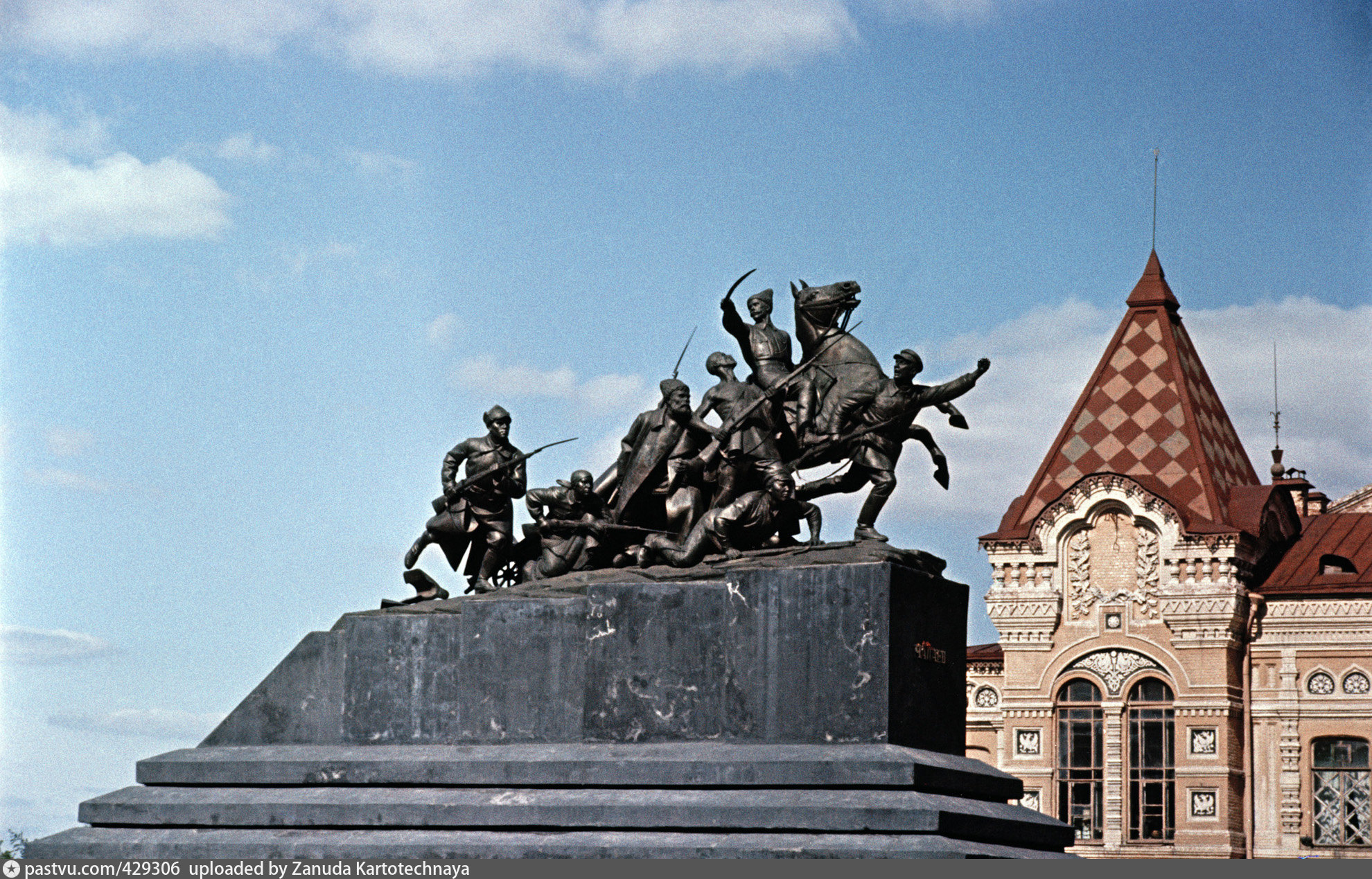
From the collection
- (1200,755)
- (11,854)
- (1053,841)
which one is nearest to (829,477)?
(1053,841)

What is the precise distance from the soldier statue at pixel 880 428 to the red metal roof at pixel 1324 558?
23.9 meters

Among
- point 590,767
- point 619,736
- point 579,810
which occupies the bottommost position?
point 579,810

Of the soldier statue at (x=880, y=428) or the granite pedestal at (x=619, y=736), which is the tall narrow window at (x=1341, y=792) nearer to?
the granite pedestal at (x=619, y=736)


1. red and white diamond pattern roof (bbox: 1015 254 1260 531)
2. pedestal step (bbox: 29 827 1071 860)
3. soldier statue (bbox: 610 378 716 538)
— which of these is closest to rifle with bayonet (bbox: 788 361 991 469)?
Answer: soldier statue (bbox: 610 378 716 538)

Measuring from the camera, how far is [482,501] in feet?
54.3

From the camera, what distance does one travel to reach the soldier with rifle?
54.0 ft

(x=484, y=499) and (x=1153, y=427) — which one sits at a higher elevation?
(x=1153, y=427)

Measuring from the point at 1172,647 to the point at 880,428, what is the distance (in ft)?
78.7

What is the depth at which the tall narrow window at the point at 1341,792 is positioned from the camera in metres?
36.3

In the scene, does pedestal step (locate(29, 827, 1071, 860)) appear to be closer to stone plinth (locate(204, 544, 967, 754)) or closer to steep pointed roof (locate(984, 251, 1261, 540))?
stone plinth (locate(204, 544, 967, 754))

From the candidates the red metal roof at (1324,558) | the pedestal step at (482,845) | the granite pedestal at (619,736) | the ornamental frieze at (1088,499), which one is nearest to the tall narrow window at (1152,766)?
the red metal roof at (1324,558)

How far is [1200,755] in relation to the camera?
123 ft

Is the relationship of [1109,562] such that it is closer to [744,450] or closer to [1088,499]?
[1088,499]

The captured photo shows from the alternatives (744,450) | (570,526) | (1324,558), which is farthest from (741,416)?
(1324,558)
